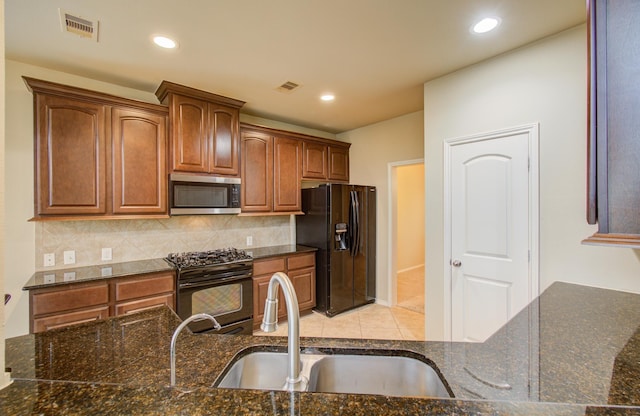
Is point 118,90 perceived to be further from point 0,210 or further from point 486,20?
point 486,20

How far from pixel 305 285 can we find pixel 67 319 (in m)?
2.35

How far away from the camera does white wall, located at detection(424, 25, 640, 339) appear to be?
6.16 feet

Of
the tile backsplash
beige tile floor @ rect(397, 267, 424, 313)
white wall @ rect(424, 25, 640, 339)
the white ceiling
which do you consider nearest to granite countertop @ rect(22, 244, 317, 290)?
the tile backsplash

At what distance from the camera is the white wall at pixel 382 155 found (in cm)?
381

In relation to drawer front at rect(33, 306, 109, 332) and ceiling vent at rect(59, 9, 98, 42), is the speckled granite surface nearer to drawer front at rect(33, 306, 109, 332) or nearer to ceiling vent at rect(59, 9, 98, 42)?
drawer front at rect(33, 306, 109, 332)

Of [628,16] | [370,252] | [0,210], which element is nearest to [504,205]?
[628,16]

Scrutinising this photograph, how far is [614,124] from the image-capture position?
2.33ft

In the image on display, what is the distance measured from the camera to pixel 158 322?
1.32m

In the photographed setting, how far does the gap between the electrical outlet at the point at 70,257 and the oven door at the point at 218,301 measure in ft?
3.25

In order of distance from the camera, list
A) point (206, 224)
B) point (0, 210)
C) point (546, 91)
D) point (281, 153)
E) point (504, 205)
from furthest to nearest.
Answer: point (281, 153) < point (206, 224) < point (504, 205) < point (546, 91) < point (0, 210)

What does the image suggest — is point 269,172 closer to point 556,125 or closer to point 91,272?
point 91,272

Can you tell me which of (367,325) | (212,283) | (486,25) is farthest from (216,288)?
(486,25)

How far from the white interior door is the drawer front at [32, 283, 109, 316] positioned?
3.00 m

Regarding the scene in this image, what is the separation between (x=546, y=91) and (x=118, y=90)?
3796mm
